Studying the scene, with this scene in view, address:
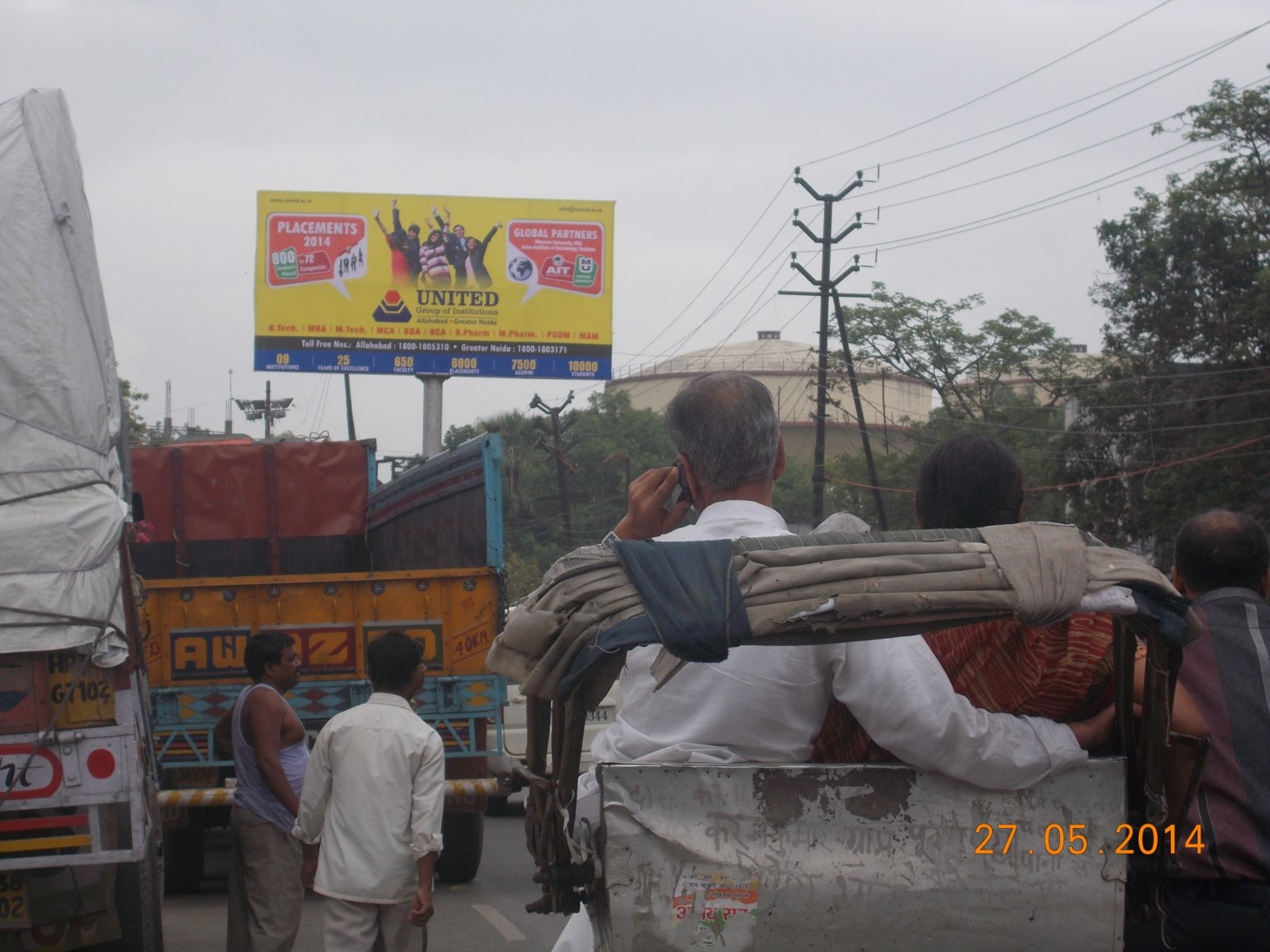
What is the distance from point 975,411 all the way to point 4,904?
3905 centimetres

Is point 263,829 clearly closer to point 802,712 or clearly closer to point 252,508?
point 802,712

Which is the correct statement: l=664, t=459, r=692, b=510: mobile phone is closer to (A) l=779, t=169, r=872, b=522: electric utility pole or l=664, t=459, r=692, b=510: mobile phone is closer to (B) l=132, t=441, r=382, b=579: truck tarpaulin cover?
(B) l=132, t=441, r=382, b=579: truck tarpaulin cover

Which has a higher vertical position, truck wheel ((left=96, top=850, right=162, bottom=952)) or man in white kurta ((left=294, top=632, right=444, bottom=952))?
man in white kurta ((left=294, top=632, right=444, bottom=952))

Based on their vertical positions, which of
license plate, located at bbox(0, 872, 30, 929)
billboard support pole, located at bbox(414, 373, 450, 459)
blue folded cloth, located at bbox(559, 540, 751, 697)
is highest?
billboard support pole, located at bbox(414, 373, 450, 459)

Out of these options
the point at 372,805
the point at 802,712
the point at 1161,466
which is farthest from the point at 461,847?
the point at 1161,466

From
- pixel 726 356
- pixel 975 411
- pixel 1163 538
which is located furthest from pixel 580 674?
pixel 726 356

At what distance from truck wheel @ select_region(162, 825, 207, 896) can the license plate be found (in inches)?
153

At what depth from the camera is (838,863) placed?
2018mm

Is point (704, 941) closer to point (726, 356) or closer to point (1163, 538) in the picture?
point (1163, 538)

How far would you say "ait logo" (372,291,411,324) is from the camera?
73.0ft

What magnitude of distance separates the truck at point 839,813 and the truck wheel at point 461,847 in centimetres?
680

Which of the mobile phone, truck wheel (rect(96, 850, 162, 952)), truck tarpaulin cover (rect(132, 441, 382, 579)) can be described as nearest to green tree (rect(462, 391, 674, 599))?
truck tarpaulin cover (rect(132, 441, 382, 579))

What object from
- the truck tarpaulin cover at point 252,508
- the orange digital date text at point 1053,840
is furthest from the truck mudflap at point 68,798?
the truck tarpaulin cover at point 252,508

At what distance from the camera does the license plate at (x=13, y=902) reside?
470 cm
